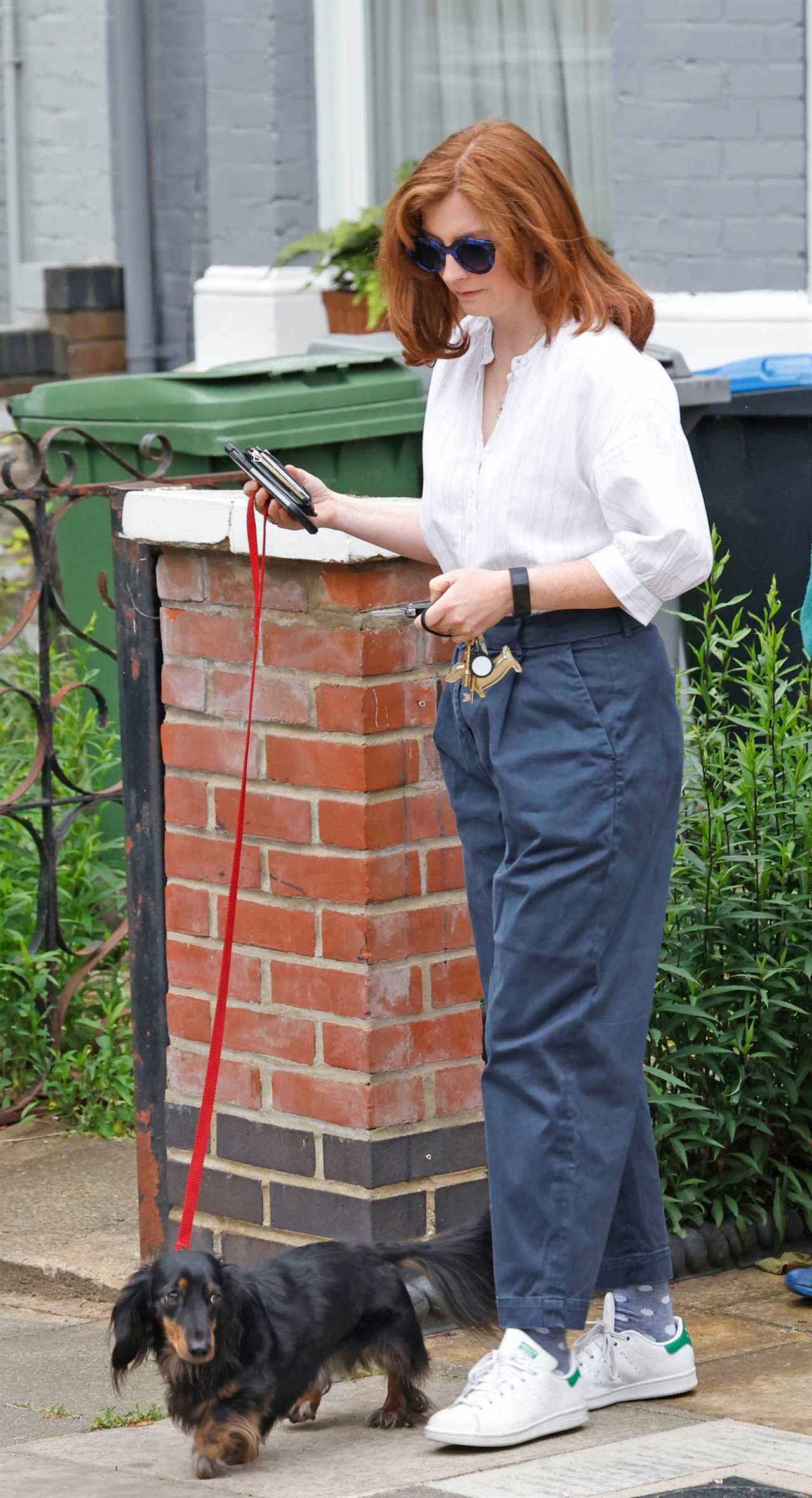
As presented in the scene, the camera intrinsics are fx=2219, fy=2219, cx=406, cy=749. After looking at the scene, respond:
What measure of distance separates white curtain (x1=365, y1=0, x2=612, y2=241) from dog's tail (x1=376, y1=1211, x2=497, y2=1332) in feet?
18.5

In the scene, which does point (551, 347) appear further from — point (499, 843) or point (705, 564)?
point (499, 843)

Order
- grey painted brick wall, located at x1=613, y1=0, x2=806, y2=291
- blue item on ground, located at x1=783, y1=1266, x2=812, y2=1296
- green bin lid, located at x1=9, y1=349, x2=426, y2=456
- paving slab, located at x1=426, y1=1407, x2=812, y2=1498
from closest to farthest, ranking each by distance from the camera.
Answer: paving slab, located at x1=426, y1=1407, x2=812, y2=1498 → blue item on ground, located at x1=783, y1=1266, x2=812, y2=1296 → green bin lid, located at x1=9, y1=349, x2=426, y2=456 → grey painted brick wall, located at x1=613, y1=0, x2=806, y2=291

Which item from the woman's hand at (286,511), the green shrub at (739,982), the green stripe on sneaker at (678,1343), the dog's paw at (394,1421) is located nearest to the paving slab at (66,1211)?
the dog's paw at (394,1421)

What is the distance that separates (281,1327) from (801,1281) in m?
1.07

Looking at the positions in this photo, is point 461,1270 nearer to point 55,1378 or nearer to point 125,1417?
point 125,1417

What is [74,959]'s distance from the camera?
16.5ft

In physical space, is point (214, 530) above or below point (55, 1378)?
above

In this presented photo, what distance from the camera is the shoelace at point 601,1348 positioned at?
10.3 feet

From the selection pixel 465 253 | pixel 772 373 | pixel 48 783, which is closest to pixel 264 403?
Answer: pixel 48 783

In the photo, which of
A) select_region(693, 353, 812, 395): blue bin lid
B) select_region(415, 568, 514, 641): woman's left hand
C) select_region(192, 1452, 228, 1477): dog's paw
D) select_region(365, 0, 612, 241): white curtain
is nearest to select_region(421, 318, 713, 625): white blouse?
select_region(415, 568, 514, 641): woman's left hand

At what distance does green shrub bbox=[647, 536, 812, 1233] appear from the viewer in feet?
12.2

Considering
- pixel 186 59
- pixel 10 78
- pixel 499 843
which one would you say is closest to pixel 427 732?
pixel 499 843

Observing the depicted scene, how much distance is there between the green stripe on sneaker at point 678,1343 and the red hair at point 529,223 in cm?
140

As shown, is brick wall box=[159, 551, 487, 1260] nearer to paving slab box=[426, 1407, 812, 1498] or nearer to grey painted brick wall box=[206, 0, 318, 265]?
paving slab box=[426, 1407, 812, 1498]
